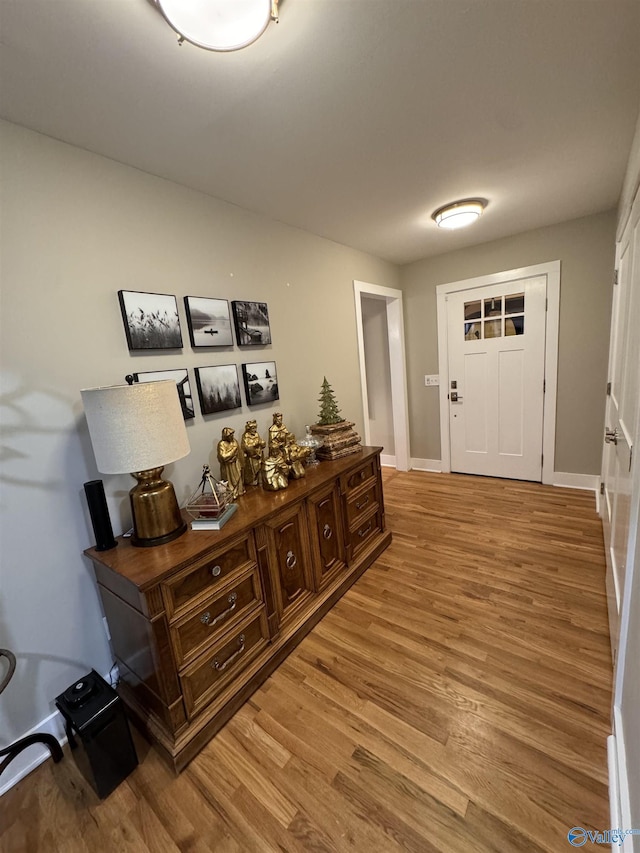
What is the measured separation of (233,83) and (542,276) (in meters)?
3.00

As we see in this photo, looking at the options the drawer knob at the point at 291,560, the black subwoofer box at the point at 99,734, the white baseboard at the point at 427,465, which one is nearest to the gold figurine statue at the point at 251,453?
the drawer knob at the point at 291,560

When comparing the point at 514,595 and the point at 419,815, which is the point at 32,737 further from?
the point at 514,595

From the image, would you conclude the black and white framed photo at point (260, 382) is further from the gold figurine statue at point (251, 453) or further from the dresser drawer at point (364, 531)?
the dresser drawer at point (364, 531)

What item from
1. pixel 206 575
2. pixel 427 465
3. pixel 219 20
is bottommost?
pixel 427 465

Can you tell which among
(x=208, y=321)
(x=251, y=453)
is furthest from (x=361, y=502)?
(x=208, y=321)

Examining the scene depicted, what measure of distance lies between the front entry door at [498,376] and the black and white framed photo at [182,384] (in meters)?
2.89

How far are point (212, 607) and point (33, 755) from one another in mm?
849

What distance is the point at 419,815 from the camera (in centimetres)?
107

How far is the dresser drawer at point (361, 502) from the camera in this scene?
223cm

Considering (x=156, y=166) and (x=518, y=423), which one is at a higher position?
(x=156, y=166)

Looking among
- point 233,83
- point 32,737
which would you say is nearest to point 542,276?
point 233,83

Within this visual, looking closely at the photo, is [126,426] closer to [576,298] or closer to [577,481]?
[576,298]

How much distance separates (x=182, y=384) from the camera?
5.84ft

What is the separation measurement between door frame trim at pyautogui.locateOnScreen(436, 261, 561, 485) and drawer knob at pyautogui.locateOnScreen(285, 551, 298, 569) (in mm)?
2720
